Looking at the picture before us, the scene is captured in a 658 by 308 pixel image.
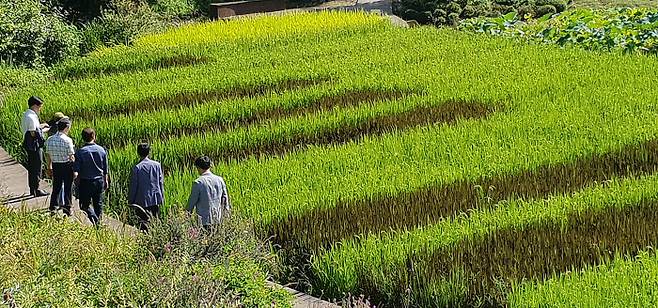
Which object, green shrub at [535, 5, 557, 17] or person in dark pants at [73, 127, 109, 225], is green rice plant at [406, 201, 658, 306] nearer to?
person in dark pants at [73, 127, 109, 225]

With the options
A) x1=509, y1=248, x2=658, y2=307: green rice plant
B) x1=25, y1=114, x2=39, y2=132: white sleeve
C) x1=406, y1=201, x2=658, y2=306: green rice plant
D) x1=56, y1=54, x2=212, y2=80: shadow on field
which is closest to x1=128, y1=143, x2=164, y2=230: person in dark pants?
x1=25, y1=114, x2=39, y2=132: white sleeve

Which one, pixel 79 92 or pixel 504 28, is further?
pixel 504 28

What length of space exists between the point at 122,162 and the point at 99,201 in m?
1.44

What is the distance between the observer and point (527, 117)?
503 inches

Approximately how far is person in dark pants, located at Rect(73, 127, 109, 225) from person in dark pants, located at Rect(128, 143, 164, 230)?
0.70m

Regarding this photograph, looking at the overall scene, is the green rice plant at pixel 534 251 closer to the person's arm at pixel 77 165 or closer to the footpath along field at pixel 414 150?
the footpath along field at pixel 414 150

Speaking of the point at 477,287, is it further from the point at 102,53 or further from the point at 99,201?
the point at 102,53

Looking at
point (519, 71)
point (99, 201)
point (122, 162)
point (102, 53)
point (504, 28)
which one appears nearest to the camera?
Result: point (99, 201)

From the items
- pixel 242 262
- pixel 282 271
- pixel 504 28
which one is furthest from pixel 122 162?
pixel 504 28

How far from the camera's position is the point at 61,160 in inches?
441

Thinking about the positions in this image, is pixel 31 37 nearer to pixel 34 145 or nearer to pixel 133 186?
pixel 34 145

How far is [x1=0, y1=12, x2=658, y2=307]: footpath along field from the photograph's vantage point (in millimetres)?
7883

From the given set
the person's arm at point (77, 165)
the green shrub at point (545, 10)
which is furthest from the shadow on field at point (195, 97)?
the green shrub at point (545, 10)

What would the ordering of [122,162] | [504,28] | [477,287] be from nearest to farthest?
1. [477,287]
2. [122,162]
3. [504,28]
